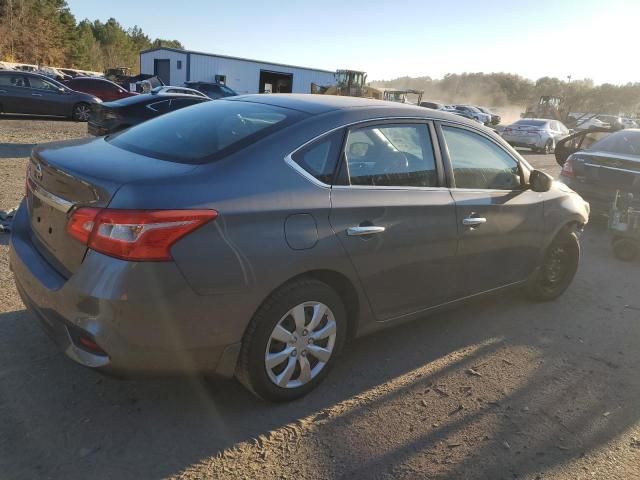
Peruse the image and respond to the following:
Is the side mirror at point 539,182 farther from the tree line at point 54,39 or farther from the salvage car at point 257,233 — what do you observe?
the tree line at point 54,39

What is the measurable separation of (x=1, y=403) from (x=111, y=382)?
0.54m

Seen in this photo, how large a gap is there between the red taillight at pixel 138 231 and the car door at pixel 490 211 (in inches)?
76.9

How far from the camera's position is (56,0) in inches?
2913

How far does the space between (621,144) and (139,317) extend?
774cm

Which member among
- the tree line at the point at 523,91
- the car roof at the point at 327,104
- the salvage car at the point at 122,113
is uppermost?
the tree line at the point at 523,91

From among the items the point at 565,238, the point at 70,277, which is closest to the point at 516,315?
the point at 565,238

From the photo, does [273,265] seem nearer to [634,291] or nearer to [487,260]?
[487,260]

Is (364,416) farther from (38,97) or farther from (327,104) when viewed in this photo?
(38,97)

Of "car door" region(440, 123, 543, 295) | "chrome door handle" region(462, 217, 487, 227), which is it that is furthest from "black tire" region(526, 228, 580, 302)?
"chrome door handle" region(462, 217, 487, 227)

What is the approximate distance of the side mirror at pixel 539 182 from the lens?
4.13 meters

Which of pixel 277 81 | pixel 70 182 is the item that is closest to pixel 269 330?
pixel 70 182

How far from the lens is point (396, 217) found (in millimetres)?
3125

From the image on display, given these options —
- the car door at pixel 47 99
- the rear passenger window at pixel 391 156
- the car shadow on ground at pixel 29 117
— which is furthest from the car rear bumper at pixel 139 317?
the car shadow on ground at pixel 29 117

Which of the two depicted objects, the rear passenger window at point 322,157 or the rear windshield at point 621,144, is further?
the rear windshield at point 621,144
